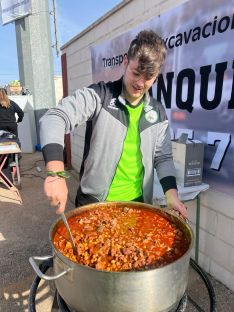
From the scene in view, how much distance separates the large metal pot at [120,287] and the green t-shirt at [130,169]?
0.73m

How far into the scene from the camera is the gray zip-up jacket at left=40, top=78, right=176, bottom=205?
159 cm

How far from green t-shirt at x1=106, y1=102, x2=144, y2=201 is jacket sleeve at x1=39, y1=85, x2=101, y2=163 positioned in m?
0.23

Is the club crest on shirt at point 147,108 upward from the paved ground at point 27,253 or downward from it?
upward

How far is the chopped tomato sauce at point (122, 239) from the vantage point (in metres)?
1.19

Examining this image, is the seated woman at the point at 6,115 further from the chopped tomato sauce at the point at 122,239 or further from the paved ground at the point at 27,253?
the chopped tomato sauce at the point at 122,239

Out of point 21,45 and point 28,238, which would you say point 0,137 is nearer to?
point 28,238

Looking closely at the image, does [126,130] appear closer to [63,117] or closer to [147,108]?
[147,108]

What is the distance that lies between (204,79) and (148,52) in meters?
1.33

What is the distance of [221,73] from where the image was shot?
2.41 metres

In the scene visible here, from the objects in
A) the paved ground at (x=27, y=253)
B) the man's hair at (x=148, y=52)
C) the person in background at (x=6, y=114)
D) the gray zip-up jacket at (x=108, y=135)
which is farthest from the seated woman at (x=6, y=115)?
the man's hair at (x=148, y=52)

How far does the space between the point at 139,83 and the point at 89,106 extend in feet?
0.99

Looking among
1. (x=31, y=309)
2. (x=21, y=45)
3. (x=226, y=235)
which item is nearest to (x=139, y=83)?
(x=31, y=309)

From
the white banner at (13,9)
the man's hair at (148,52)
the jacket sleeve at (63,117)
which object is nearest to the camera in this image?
the jacket sleeve at (63,117)

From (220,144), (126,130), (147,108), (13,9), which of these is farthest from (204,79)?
(13,9)
